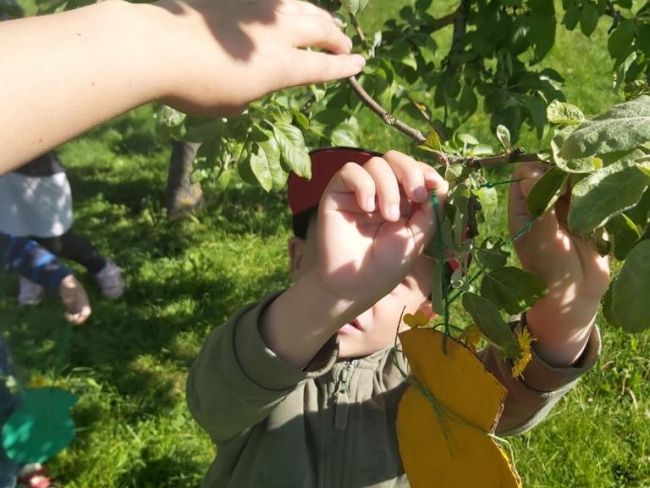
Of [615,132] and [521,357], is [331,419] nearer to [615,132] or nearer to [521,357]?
[521,357]

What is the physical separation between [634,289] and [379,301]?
2.36ft

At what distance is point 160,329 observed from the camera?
10.2ft

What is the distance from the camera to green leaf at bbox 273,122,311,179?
4.63ft

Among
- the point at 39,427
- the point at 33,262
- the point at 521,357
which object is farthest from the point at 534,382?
the point at 33,262

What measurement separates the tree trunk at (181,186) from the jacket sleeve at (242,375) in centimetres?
241

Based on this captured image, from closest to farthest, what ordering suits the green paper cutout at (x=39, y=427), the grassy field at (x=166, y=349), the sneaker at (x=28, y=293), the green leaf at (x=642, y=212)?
the green leaf at (x=642, y=212) → the green paper cutout at (x=39, y=427) → the grassy field at (x=166, y=349) → the sneaker at (x=28, y=293)

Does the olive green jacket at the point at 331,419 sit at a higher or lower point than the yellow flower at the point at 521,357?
lower

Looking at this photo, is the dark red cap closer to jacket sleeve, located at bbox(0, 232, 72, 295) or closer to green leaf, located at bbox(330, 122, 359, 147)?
green leaf, located at bbox(330, 122, 359, 147)

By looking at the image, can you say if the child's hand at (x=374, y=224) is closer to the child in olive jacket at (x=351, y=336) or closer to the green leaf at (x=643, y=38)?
the child in olive jacket at (x=351, y=336)

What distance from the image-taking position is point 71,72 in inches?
35.6

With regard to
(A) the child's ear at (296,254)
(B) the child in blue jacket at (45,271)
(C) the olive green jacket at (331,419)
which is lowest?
(B) the child in blue jacket at (45,271)

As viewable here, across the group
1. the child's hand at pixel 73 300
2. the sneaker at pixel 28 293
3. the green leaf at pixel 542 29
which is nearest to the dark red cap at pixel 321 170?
the green leaf at pixel 542 29

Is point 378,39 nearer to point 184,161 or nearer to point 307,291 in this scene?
point 307,291

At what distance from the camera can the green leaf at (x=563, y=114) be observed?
859 millimetres
